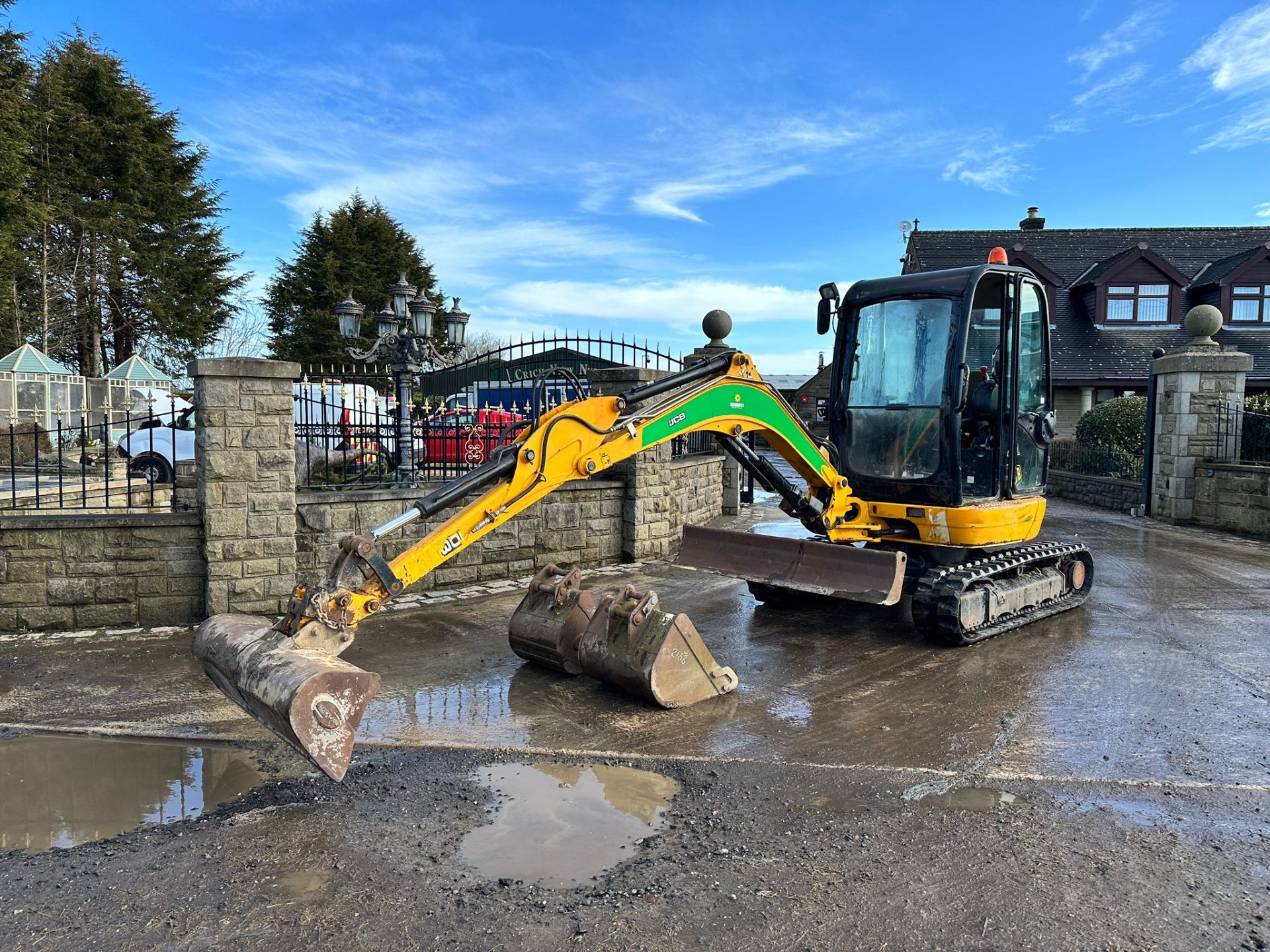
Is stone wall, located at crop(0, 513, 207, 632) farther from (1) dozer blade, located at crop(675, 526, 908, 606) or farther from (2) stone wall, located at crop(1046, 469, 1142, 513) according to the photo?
(2) stone wall, located at crop(1046, 469, 1142, 513)

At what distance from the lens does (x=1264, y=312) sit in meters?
25.8

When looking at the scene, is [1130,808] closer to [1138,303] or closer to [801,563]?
[801,563]

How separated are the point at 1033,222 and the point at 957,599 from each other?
3083 centimetres

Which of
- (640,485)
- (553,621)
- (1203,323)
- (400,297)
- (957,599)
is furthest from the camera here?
(1203,323)

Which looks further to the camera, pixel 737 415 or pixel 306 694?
pixel 737 415

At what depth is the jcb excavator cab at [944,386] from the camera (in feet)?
21.8

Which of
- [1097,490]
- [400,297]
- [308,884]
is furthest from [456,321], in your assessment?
[1097,490]

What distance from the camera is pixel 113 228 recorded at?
2867 centimetres

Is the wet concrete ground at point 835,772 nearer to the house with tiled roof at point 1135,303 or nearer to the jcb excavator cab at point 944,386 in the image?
the jcb excavator cab at point 944,386

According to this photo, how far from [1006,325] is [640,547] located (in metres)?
4.68

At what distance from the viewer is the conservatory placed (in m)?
20.6

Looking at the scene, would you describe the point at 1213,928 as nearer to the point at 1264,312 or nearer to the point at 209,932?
the point at 209,932

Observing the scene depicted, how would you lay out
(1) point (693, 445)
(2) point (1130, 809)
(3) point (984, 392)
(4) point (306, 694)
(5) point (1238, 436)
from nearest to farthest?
(4) point (306, 694), (2) point (1130, 809), (3) point (984, 392), (1) point (693, 445), (5) point (1238, 436)

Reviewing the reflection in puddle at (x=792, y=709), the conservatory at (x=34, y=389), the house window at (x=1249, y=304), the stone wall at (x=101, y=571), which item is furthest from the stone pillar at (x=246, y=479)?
the house window at (x=1249, y=304)
